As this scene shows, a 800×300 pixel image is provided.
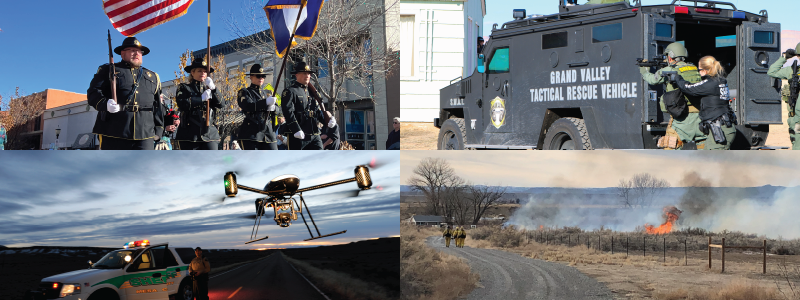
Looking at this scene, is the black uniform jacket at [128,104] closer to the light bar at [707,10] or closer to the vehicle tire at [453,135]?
the light bar at [707,10]

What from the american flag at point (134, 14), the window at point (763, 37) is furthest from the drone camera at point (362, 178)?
the window at point (763, 37)

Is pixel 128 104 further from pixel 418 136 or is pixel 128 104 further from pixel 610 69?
pixel 418 136

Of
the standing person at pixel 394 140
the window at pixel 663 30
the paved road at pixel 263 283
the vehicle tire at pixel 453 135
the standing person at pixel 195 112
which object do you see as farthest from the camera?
the vehicle tire at pixel 453 135

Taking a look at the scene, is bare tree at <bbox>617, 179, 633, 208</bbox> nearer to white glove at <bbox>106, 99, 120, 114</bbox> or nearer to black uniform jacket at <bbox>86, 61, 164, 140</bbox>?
black uniform jacket at <bbox>86, 61, 164, 140</bbox>

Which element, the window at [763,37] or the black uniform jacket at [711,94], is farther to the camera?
the window at [763,37]

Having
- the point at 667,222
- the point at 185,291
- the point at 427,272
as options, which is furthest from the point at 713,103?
the point at 185,291
